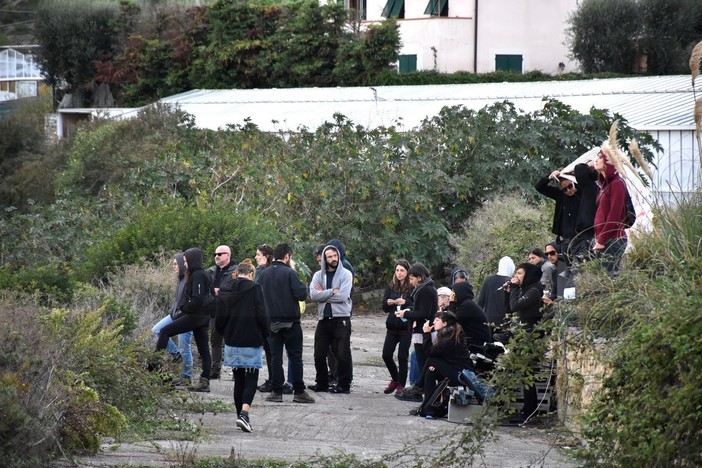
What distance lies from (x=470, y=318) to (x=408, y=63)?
39495mm

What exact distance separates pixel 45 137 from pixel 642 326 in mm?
45752

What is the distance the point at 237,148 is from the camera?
89.2ft

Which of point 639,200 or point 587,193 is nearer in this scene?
point 639,200

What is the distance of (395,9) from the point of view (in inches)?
2126

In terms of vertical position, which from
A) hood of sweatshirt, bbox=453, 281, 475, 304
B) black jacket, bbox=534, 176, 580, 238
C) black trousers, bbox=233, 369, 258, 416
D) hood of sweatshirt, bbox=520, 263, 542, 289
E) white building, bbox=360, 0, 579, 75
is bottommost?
black trousers, bbox=233, 369, 258, 416

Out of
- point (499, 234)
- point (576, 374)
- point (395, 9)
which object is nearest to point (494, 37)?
point (395, 9)

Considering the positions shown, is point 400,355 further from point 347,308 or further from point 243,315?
point 243,315

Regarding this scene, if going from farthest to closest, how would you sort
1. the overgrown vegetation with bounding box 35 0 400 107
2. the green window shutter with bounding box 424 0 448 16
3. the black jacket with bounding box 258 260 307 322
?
1. the green window shutter with bounding box 424 0 448 16
2. the overgrown vegetation with bounding box 35 0 400 107
3. the black jacket with bounding box 258 260 307 322

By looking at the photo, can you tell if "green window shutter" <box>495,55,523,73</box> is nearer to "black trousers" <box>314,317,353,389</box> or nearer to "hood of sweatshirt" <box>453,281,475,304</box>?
"black trousers" <box>314,317,353,389</box>

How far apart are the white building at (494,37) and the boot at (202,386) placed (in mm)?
38385

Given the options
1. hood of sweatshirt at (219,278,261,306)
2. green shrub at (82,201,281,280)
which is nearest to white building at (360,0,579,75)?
green shrub at (82,201,281,280)

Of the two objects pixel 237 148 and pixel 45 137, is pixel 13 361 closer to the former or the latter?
pixel 237 148

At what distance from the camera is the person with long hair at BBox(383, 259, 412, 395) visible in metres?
14.0

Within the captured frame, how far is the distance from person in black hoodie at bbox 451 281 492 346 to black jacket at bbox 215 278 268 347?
→ 2.60 m
